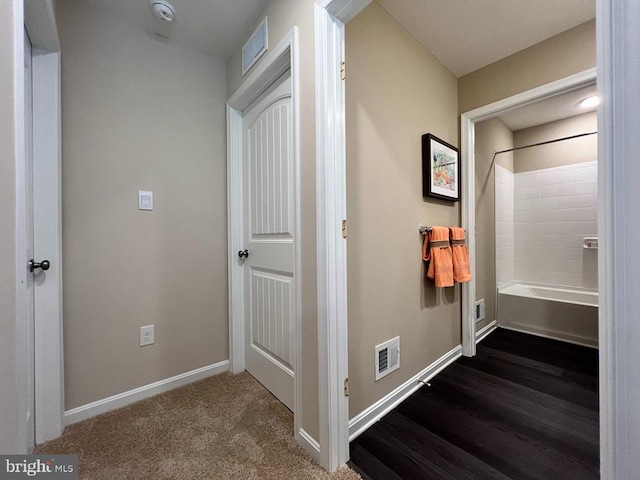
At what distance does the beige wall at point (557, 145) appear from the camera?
268cm

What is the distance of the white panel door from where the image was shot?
1.43 m

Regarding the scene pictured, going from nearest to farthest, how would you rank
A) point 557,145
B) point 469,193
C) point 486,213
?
point 469,193 → point 486,213 → point 557,145

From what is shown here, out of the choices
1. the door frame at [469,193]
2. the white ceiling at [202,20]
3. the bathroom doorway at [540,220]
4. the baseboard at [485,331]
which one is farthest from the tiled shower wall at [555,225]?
the white ceiling at [202,20]

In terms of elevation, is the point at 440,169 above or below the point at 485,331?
above

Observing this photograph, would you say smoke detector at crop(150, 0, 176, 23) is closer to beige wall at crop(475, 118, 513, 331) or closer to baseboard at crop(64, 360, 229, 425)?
baseboard at crop(64, 360, 229, 425)

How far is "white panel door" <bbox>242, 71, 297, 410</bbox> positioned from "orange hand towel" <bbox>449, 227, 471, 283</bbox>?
1.21 meters

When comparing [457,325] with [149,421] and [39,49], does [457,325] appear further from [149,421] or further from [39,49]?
[39,49]

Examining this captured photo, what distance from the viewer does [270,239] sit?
1587mm

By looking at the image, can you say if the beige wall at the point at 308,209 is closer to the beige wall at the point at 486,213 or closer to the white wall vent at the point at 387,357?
the white wall vent at the point at 387,357

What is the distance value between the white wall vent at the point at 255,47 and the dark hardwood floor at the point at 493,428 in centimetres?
211

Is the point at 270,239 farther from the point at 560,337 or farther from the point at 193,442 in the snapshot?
the point at 560,337

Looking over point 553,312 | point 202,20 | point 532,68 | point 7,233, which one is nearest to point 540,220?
point 553,312

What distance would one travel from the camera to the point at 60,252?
125 centimetres

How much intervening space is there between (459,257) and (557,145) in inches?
89.9
